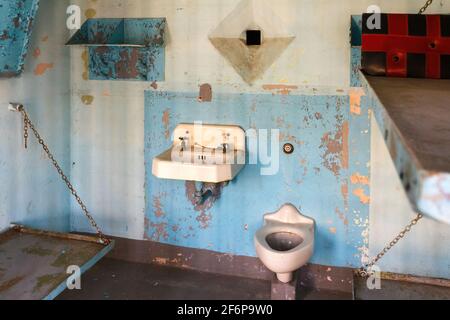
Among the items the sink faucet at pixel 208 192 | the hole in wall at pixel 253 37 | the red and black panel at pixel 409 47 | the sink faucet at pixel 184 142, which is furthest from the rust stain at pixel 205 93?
the red and black panel at pixel 409 47

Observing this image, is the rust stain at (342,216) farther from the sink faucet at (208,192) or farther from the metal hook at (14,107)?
the metal hook at (14,107)

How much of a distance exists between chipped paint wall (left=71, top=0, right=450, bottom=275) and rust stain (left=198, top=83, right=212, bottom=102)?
0.03m

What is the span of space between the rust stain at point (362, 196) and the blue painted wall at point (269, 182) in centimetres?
2

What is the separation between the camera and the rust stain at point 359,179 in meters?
2.62

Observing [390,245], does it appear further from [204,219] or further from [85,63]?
[85,63]

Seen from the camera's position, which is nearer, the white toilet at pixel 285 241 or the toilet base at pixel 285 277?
the white toilet at pixel 285 241

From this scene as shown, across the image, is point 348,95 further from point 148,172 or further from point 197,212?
point 148,172

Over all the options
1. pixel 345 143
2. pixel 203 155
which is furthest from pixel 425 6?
pixel 203 155

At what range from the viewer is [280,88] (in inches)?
106

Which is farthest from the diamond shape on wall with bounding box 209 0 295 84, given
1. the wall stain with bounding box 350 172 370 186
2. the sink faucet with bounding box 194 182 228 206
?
the wall stain with bounding box 350 172 370 186

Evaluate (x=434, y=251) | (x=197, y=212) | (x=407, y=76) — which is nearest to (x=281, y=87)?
(x=407, y=76)

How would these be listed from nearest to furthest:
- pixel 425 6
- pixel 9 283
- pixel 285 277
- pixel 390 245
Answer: pixel 9 283
pixel 425 6
pixel 390 245
pixel 285 277

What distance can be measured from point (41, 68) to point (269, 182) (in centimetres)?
171

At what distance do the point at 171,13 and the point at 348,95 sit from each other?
50.9 inches
